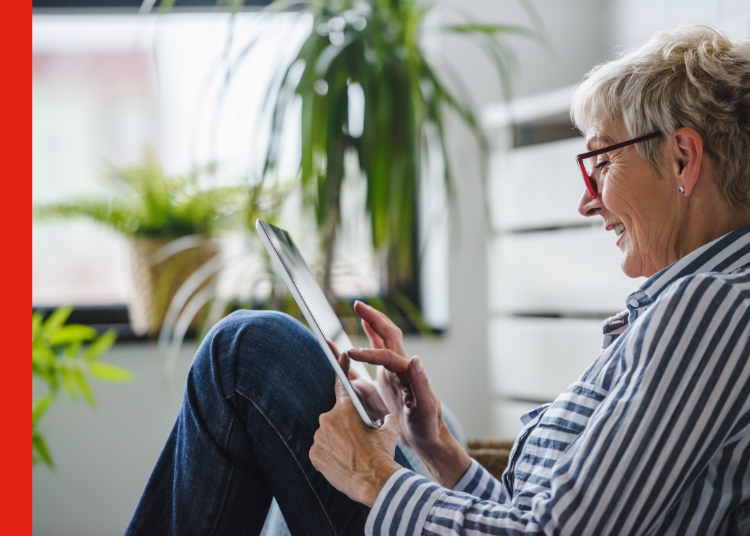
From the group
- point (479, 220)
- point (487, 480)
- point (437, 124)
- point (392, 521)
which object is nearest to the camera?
point (392, 521)

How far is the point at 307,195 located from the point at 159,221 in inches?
23.8

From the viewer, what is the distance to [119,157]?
2.51 meters

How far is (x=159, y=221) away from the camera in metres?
2.12

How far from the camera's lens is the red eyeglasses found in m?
0.85

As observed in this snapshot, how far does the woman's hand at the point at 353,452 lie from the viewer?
792mm

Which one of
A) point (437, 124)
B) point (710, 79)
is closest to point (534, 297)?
point (437, 124)

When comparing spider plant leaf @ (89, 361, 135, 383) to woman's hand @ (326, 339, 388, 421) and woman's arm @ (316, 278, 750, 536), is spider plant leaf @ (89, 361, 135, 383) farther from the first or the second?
woman's arm @ (316, 278, 750, 536)

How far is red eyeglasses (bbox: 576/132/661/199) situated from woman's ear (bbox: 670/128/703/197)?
0.09 feet

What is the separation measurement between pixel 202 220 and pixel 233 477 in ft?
4.45

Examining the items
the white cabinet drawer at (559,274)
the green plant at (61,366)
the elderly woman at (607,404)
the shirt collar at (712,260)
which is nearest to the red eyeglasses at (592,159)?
the elderly woman at (607,404)

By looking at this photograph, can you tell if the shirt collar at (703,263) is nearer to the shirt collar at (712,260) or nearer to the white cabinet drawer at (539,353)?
the shirt collar at (712,260)

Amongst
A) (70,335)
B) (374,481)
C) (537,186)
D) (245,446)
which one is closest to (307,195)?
(537,186)

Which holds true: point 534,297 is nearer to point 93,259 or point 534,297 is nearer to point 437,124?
point 437,124

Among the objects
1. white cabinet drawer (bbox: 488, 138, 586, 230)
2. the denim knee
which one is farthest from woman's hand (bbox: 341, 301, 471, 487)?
white cabinet drawer (bbox: 488, 138, 586, 230)
